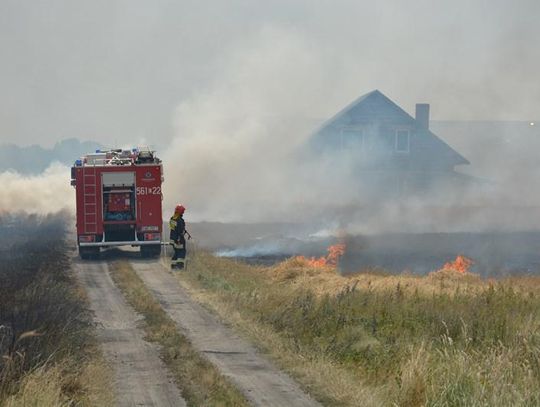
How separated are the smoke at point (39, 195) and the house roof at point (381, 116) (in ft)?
59.7

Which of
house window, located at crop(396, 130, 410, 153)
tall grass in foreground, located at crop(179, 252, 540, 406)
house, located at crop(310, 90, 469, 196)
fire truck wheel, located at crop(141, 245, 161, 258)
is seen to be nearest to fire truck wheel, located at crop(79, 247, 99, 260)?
fire truck wheel, located at crop(141, 245, 161, 258)

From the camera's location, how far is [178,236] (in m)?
25.0

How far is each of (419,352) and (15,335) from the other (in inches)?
201

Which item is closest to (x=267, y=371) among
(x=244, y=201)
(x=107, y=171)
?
(x=107, y=171)

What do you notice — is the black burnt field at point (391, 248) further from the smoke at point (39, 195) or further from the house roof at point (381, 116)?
the smoke at point (39, 195)

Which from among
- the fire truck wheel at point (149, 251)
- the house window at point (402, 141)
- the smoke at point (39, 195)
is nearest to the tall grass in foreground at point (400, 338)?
the fire truck wheel at point (149, 251)

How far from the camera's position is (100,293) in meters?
20.7

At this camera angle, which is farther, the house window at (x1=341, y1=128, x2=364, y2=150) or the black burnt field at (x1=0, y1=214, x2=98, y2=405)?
the house window at (x1=341, y1=128, x2=364, y2=150)

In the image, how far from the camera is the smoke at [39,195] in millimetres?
57812

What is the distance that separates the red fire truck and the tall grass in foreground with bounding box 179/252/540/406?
6254mm

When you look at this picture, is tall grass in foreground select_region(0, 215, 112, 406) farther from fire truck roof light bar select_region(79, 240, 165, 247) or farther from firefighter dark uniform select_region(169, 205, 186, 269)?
fire truck roof light bar select_region(79, 240, 165, 247)

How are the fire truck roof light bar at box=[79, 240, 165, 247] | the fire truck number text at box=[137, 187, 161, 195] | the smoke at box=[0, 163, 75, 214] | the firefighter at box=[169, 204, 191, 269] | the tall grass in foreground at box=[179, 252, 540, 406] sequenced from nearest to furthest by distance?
the tall grass in foreground at box=[179, 252, 540, 406] → the firefighter at box=[169, 204, 191, 269] → the fire truck roof light bar at box=[79, 240, 165, 247] → the fire truck number text at box=[137, 187, 161, 195] → the smoke at box=[0, 163, 75, 214]

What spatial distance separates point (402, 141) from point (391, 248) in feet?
55.0

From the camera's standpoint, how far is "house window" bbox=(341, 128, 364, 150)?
51188 mm
